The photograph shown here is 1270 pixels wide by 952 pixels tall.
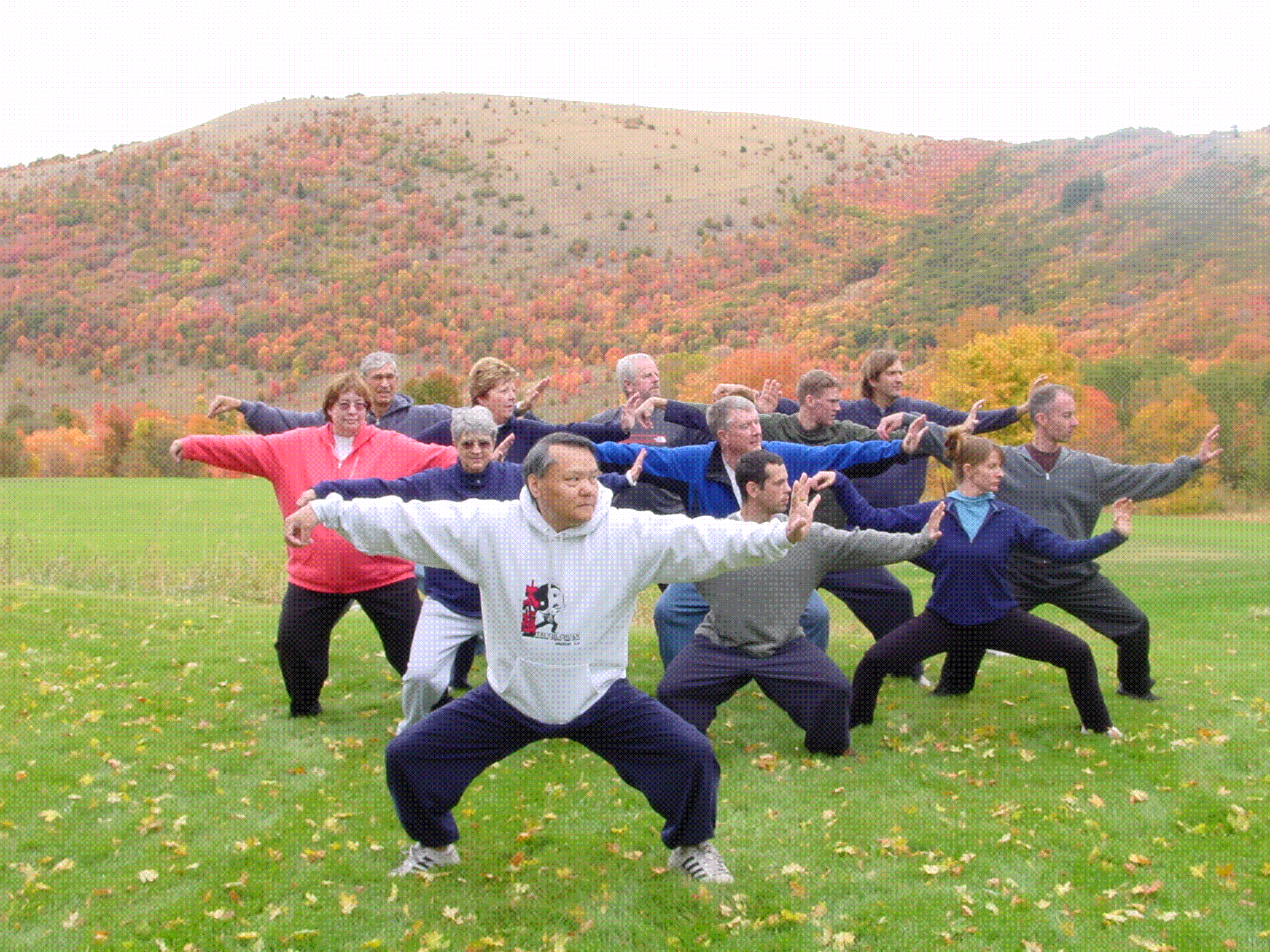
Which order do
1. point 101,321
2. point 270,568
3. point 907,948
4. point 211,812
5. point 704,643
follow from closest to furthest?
point 907,948 < point 211,812 < point 704,643 < point 270,568 < point 101,321

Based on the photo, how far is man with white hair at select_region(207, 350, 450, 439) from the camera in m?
9.29

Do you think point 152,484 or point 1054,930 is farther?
point 152,484

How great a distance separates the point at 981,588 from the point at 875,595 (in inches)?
69.6

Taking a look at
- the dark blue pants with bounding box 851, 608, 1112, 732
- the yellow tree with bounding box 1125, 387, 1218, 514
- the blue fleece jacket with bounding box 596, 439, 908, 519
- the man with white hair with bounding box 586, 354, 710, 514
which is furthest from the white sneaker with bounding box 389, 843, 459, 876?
the yellow tree with bounding box 1125, 387, 1218, 514

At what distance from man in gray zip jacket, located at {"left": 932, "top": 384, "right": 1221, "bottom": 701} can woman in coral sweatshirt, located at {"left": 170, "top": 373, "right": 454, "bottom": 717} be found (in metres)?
4.64

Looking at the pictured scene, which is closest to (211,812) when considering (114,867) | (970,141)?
(114,867)

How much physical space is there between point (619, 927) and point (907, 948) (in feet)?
4.37

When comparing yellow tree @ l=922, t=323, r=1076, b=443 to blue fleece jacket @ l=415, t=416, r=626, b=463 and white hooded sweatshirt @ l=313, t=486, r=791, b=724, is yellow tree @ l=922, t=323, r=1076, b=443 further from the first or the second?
white hooded sweatshirt @ l=313, t=486, r=791, b=724

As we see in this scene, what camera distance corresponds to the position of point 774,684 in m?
7.54

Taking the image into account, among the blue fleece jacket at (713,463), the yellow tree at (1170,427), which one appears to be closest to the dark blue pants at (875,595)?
the blue fleece jacket at (713,463)

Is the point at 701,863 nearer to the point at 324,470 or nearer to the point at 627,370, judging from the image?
the point at 324,470

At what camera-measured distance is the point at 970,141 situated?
14750 centimetres

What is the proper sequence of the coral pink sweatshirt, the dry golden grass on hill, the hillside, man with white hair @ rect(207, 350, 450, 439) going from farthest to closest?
the dry golden grass on hill → the hillside → man with white hair @ rect(207, 350, 450, 439) → the coral pink sweatshirt

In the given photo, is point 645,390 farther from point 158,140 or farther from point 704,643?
point 158,140
